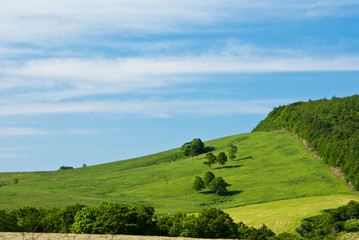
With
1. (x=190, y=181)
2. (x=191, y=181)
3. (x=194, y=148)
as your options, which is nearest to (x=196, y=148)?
(x=194, y=148)

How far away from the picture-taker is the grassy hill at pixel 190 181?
367 feet

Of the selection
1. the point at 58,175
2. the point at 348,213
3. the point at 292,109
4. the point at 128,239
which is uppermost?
the point at 292,109

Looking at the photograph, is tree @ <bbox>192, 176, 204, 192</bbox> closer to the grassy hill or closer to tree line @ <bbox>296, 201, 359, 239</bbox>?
the grassy hill

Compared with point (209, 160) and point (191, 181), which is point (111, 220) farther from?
point (209, 160)

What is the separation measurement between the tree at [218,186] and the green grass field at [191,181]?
6.78ft

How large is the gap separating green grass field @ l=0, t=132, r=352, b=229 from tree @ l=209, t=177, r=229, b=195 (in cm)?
207

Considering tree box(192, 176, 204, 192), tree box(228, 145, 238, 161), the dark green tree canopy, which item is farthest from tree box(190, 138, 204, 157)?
tree box(192, 176, 204, 192)

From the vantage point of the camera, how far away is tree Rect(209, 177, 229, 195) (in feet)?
388

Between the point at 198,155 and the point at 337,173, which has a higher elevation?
the point at 198,155

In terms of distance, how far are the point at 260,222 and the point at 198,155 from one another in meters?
91.8

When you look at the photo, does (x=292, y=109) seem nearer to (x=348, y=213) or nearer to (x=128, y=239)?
(x=348, y=213)

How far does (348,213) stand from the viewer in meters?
85.1

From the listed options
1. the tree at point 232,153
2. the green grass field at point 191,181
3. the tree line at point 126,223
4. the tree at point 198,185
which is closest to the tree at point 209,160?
the green grass field at point 191,181

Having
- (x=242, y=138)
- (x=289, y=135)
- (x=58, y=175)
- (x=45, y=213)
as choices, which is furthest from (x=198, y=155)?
(x=45, y=213)
